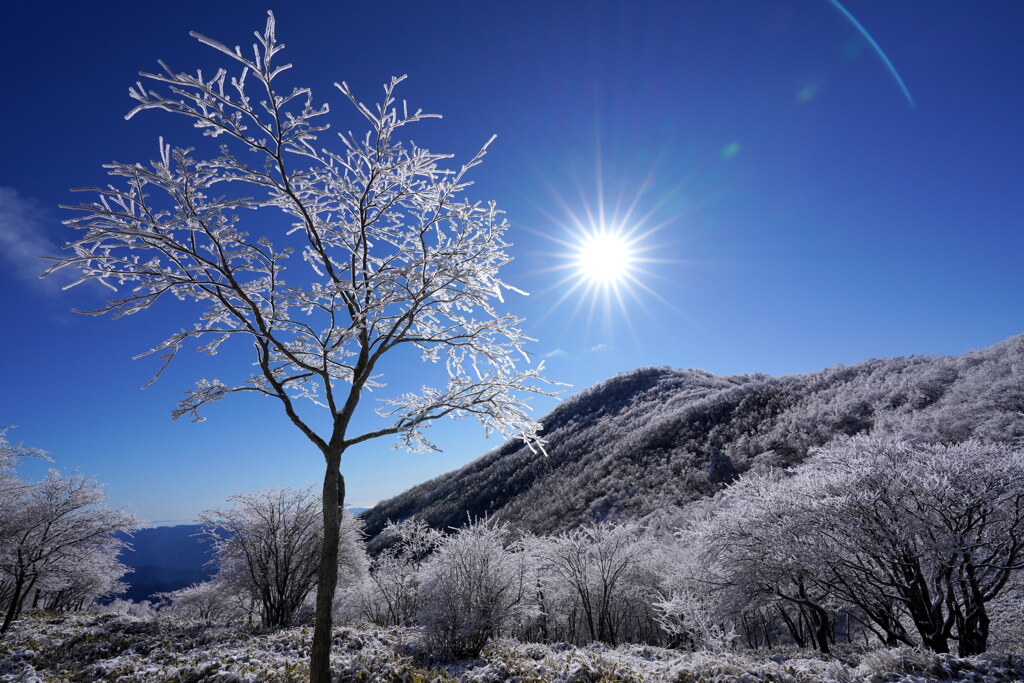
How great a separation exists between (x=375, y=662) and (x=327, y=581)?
3790mm

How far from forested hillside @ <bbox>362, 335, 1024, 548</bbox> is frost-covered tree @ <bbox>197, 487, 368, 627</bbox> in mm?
9588

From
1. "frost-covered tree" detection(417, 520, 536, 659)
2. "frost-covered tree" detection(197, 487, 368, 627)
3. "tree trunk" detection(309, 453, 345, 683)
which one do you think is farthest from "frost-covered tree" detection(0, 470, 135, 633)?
"tree trunk" detection(309, 453, 345, 683)

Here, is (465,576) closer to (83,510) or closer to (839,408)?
(83,510)

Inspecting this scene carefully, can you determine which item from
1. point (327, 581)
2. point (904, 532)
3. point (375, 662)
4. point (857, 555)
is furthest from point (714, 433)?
point (327, 581)

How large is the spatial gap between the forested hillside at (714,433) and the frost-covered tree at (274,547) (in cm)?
959

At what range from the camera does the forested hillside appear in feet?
113

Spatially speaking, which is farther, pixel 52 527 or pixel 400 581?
pixel 400 581

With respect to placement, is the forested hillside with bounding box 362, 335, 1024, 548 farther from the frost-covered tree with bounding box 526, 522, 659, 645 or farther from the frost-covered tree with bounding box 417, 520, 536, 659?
the frost-covered tree with bounding box 417, 520, 536, 659

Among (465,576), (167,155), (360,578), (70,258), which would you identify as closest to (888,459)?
(465,576)

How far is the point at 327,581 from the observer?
618cm

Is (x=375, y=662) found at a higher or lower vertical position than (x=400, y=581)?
higher

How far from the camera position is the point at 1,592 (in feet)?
96.3

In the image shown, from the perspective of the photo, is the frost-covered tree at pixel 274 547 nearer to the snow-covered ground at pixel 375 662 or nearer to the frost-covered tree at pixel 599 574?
the snow-covered ground at pixel 375 662

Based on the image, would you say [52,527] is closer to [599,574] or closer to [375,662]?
[375,662]
